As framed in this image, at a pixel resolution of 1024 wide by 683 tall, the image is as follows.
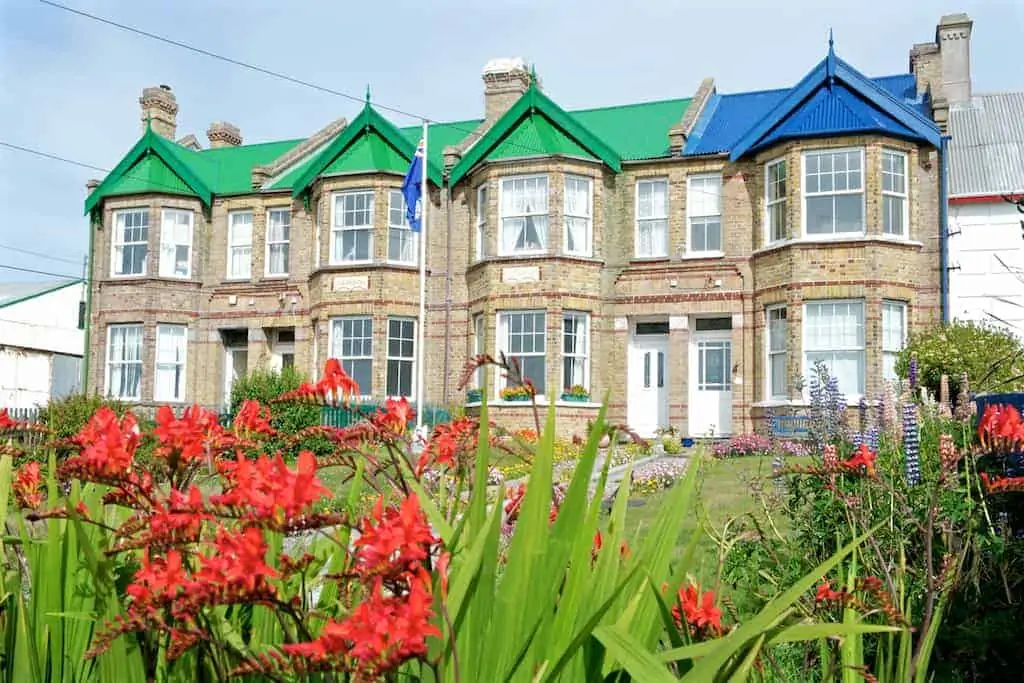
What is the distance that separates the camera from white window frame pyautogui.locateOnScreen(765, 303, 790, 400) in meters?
19.7

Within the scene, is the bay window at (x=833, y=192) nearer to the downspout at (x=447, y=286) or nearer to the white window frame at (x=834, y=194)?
the white window frame at (x=834, y=194)

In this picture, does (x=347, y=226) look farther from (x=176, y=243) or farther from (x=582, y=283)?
(x=582, y=283)

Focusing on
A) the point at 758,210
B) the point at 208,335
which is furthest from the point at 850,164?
the point at 208,335

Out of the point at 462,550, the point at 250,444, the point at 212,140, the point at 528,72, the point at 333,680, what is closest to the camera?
the point at 333,680

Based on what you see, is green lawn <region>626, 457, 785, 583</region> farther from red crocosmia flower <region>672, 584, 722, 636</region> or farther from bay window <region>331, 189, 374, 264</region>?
bay window <region>331, 189, 374, 264</region>

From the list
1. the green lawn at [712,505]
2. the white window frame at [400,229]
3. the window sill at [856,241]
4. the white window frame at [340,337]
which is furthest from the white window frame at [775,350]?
the white window frame at [340,337]

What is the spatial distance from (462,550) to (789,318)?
1830cm

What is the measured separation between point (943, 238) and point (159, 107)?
21942 millimetres

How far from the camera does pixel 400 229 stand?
2295 centimetres

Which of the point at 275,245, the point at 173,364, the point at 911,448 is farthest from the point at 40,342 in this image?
the point at 911,448

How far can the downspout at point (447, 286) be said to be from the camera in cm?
2256

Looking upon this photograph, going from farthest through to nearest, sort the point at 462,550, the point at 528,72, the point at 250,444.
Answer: the point at 528,72
the point at 250,444
the point at 462,550

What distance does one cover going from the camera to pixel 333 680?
5.88ft

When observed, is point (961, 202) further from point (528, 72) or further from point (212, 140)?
point (212, 140)
